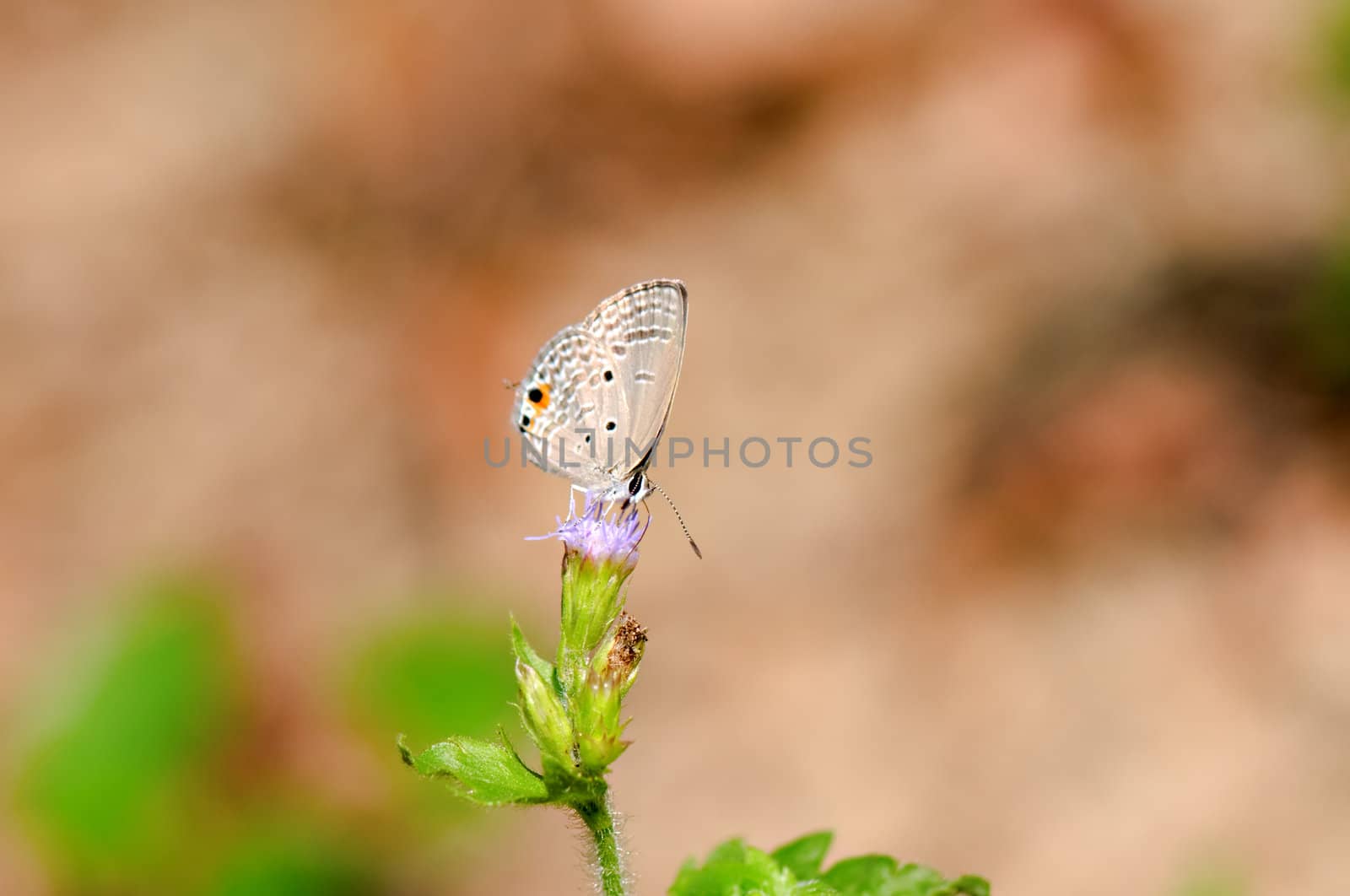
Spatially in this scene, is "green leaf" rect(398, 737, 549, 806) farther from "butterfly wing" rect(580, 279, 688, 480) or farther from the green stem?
"butterfly wing" rect(580, 279, 688, 480)

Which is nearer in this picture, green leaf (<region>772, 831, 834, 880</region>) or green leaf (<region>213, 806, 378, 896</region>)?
green leaf (<region>772, 831, 834, 880</region>)

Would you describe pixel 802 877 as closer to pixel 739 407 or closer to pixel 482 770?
pixel 482 770

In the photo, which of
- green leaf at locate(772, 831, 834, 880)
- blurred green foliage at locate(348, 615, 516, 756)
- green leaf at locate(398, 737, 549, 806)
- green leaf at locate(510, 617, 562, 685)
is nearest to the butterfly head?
green leaf at locate(510, 617, 562, 685)

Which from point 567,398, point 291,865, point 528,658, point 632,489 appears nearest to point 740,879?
point 528,658

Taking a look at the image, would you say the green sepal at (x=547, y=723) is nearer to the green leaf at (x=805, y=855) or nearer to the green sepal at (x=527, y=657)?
the green sepal at (x=527, y=657)

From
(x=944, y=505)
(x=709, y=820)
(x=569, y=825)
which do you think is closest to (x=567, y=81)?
(x=944, y=505)

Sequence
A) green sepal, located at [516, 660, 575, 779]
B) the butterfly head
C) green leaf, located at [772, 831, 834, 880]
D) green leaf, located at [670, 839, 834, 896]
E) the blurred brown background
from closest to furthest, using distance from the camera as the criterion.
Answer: green leaf, located at [670, 839, 834, 896] < green sepal, located at [516, 660, 575, 779] < green leaf, located at [772, 831, 834, 880] < the butterfly head < the blurred brown background
